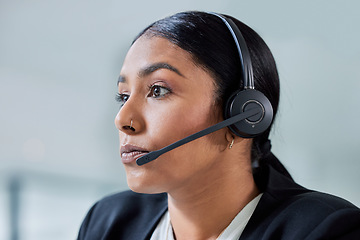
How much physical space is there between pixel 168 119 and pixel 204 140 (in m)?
0.11

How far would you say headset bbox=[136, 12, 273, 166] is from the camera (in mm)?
908

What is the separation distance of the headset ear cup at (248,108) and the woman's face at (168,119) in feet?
0.24

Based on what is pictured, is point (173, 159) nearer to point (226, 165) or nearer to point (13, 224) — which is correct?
point (226, 165)

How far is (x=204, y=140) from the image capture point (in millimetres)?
977

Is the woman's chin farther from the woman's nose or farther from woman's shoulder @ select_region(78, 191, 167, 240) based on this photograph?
woman's shoulder @ select_region(78, 191, 167, 240)

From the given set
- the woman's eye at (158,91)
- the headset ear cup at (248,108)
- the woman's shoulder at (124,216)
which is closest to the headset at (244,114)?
the headset ear cup at (248,108)

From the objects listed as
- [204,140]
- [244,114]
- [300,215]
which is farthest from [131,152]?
[300,215]

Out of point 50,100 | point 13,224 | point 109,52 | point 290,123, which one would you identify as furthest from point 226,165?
point 13,224

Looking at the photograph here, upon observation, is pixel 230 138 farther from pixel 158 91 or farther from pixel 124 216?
pixel 124 216

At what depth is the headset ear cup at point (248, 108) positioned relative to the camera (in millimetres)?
931

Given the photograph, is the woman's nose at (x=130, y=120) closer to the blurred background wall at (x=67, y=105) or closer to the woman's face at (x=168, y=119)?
the woman's face at (x=168, y=119)

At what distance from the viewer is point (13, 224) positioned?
202 centimetres

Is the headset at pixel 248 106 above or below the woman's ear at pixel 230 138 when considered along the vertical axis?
above

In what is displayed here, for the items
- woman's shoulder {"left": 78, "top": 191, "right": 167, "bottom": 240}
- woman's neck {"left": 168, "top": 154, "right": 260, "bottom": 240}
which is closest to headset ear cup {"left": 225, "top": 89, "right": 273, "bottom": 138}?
woman's neck {"left": 168, "top": 154, "right": 260, "bottom": 240}
